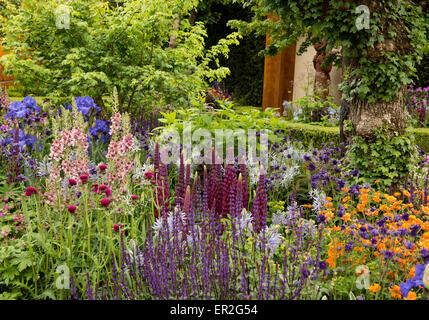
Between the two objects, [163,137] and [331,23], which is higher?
[331,23]

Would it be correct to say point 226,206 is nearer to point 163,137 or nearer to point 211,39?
point 163,137

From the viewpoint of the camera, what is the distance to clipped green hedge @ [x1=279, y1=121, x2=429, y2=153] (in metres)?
5.60

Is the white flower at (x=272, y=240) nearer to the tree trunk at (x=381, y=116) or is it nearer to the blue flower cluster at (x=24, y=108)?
the tree trunk at (x=381, y=116)

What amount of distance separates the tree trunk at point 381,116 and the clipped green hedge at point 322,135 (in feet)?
3.77

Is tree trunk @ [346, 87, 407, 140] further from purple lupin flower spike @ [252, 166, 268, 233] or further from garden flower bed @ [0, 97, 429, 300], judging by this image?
purple lupin flower spike @ [252, 166, 268, 233]

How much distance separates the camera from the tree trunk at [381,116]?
3.89 meters

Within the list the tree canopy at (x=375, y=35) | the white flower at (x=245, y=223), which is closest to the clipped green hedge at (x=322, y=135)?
the tree canopy at (x=375, y=35)

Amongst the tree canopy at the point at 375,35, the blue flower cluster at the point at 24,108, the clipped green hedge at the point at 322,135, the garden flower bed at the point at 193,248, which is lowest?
the garden flower bed at the point at 193,248

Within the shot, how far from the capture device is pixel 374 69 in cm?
378

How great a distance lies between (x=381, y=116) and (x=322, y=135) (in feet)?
6.69

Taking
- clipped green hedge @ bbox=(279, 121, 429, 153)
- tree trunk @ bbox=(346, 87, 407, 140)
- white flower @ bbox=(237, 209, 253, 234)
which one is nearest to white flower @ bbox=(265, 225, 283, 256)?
white flower @ bbox=(237, 209, 253, 234)
